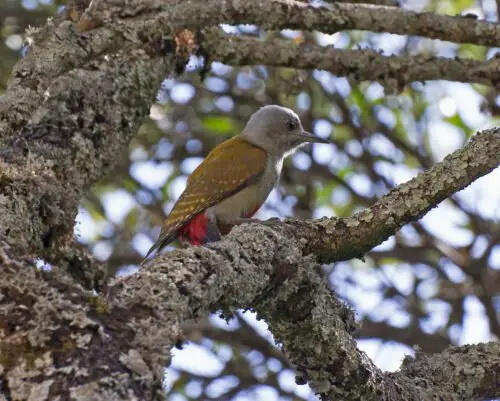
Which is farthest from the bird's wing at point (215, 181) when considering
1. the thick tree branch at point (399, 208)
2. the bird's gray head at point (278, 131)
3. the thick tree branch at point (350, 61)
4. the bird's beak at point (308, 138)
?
the thick tree branch at point (399, 208)

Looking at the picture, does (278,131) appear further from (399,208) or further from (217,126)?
(399,208)

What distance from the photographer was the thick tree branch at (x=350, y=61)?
15.9ft

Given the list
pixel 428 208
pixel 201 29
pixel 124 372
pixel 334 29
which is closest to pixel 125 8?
pixel 201 29

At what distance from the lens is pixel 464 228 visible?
7469 millimetres

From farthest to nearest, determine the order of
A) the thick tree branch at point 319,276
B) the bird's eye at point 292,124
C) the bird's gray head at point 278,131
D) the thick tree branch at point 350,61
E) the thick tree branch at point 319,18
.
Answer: the bird's eye at point 292,124, the bird's gray head at point 278,131, the thick tree branch at point 350,61, the thick tree branch at point 319,18, the thick tree branch at point 319,276

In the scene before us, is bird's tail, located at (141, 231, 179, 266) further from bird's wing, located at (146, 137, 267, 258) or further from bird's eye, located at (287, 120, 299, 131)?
bird's eye, located at (287, 120, 299, 131)

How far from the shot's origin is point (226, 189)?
19.4 ft

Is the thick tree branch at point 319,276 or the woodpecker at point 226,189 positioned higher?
the woodpecker at point 226,189

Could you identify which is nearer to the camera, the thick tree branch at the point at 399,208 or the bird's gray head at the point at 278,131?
the thick tree branch at the point at 399,208

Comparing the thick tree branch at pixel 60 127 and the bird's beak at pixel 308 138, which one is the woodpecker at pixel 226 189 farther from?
the thick tree branch at pixel 60 127

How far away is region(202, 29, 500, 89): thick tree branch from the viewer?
4.84m

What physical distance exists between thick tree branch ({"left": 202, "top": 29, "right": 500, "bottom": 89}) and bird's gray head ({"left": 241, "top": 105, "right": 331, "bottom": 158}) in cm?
156

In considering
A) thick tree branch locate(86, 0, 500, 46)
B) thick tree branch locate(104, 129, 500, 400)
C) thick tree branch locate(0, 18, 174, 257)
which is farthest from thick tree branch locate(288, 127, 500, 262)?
thick tree branch locate(86, 0, 500, 46)

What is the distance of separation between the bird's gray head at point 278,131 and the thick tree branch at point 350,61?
156 cm
